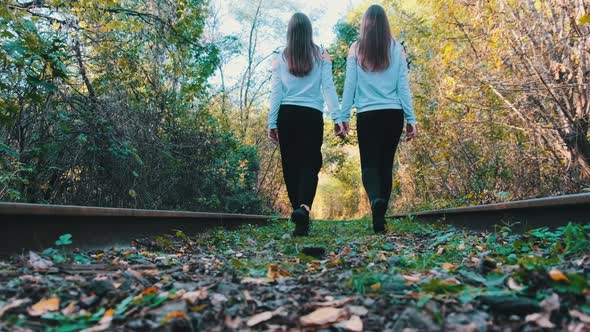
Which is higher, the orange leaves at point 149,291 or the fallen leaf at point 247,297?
the orange leaves at point 149,291

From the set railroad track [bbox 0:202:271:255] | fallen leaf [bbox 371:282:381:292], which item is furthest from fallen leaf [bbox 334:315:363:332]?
railroad track [bbox 0:202:271:255]

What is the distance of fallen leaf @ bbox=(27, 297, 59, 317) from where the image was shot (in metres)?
1.56

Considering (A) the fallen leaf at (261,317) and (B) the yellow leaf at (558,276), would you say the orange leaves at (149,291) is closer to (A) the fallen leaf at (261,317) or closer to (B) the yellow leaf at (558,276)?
(A) the fallen leaf at (261,317)

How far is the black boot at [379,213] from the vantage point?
464cm

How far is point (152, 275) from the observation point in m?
2.08

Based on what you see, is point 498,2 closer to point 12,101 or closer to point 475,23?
point 475,23

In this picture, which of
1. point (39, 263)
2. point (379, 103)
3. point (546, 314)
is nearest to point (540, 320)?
point (546, 314)

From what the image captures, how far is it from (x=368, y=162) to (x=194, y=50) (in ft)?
15.3

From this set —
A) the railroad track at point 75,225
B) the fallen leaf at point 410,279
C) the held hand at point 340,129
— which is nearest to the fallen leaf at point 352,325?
the fallen leaf at point 410,279

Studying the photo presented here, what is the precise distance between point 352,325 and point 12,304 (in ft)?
3.44

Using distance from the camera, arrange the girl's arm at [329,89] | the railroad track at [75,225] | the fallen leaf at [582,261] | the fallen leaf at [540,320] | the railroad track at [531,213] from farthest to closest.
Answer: the girl's arm at [329,89] → the railroad track at [531,213] → the railroad track at [75,225] → the fallen leaf at [582,261] → the fallen leaf at [540,320]

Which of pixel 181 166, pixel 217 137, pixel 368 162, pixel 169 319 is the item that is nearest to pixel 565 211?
pixel 368 162

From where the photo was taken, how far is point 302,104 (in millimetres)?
4891

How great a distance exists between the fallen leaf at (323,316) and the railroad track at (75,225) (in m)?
1.69
